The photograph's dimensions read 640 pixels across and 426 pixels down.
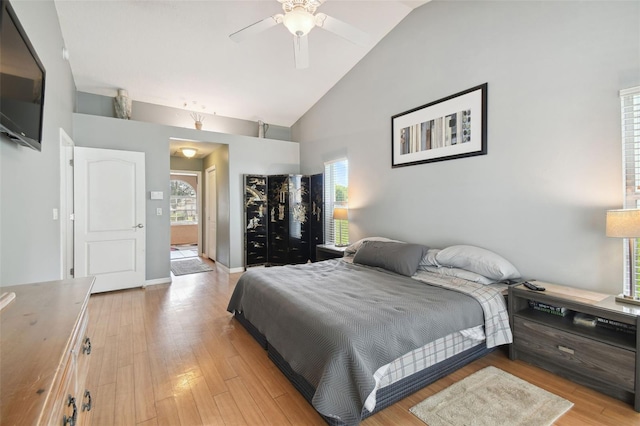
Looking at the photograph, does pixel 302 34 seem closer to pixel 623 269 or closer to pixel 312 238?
pixel 623 269

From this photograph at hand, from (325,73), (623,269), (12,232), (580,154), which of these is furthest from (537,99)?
(12,232)

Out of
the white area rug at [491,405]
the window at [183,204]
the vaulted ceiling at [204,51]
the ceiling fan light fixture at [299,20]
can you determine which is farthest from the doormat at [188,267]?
the white area rug at [491,405]

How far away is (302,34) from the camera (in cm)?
235

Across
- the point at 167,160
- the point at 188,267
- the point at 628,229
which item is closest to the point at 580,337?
the point at 628,229

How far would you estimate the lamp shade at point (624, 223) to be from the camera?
1.83m

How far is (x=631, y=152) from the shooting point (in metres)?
2.13

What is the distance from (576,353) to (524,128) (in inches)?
74.4

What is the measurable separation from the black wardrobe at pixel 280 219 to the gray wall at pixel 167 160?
209 mm

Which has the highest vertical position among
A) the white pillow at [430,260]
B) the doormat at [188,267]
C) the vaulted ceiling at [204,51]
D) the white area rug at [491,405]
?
the vaulted ceiling at [204,51]

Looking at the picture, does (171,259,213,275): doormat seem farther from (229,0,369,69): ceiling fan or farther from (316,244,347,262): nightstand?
(229,0,369,69): ceiling fan

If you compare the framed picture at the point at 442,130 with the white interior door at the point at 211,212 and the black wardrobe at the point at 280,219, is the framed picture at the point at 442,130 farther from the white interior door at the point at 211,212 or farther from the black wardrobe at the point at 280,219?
the white interior door at the point at 211,212

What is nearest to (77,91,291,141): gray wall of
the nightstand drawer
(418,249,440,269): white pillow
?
(418,249,440,269): white pillow

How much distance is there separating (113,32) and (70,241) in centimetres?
276

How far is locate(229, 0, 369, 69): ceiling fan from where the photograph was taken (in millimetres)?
2232
